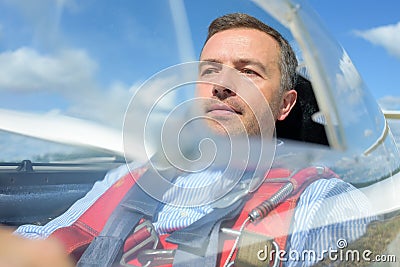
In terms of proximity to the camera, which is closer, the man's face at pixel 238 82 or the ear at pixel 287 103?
the man's face at pixel 238 82

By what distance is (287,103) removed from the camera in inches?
42.5

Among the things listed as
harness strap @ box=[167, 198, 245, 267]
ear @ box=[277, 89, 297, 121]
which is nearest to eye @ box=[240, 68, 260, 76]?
ear @ box=[277, 89, 297, 121]

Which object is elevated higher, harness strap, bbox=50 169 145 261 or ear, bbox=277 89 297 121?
ear, bbox=277 89 297 121


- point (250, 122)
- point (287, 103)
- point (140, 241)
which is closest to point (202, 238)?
point (140, 241)

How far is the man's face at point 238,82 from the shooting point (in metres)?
0.86

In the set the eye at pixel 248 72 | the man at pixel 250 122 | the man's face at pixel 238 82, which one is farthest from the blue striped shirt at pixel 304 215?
the eye at pixel 248 72

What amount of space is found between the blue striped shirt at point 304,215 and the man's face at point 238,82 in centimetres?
10

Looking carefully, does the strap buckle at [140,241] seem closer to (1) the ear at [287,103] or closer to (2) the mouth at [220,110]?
(2) the mouth at [220,110]

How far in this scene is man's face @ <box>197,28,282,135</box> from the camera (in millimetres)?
859

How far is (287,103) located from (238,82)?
0.23 metres

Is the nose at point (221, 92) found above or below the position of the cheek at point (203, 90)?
below

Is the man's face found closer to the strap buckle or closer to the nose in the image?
the nose

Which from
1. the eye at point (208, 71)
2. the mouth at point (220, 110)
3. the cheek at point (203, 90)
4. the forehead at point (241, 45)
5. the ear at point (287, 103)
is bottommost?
the ear at point (287, 103)

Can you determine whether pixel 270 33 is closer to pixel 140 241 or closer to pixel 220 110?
pixel 220 110
